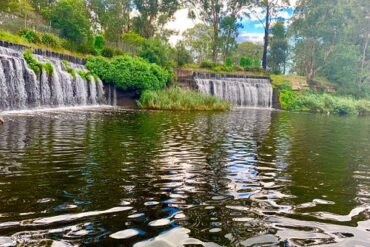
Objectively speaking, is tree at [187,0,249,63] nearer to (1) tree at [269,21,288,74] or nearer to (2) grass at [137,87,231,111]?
(1) tree at [269,21,288,74]

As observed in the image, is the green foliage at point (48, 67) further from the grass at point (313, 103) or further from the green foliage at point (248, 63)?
the green foliage at point (248, 63)

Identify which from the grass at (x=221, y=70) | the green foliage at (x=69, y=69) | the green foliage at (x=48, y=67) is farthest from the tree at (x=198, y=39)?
the green foliage at (x=48, y=67)

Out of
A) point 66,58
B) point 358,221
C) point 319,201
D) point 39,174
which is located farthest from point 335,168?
point 66,58

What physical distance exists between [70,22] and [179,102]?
1468 centimetres

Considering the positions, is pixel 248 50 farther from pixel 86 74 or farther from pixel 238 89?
pixel 86 74

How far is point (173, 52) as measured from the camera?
44188 millimetres

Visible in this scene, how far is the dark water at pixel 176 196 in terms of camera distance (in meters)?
3.41

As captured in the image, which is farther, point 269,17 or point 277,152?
point 269,17

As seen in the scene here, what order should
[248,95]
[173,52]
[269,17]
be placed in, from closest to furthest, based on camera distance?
[248,95]
[173,52]
[269,17]

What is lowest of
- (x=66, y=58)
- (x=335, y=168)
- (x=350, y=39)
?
(x=335, y=168)

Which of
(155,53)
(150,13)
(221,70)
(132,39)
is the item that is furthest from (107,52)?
(150,13)

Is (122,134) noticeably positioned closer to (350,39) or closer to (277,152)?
(277,152)

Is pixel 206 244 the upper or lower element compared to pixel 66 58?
lower

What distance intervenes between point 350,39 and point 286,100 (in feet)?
91.7
